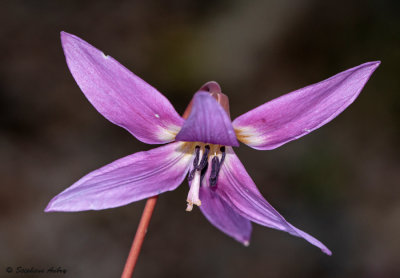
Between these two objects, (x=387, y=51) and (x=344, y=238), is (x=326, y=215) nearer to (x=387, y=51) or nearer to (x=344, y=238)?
(x=344, y=238)

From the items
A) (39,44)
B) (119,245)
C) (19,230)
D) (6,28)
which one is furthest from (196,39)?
(19,230)

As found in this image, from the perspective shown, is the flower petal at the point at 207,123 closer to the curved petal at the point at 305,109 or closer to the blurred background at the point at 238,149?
the curved petal at the point at 305,109

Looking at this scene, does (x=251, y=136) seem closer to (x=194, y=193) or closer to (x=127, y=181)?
(x=194, y=193)

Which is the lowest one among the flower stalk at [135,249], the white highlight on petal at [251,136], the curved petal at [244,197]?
the flower stalk at [135,249]

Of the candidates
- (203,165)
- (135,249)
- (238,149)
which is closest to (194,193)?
(203,165)

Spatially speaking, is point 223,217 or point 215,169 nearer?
point 223,217

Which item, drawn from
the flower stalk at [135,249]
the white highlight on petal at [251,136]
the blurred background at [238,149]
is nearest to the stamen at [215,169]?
the white highlight on petal at [251,136]

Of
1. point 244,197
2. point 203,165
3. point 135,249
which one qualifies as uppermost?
point 203,165
